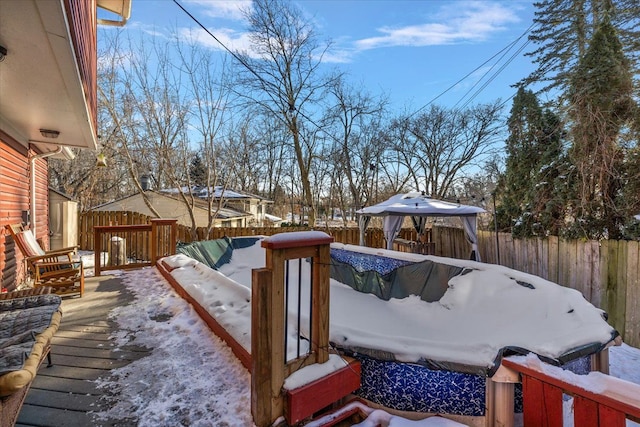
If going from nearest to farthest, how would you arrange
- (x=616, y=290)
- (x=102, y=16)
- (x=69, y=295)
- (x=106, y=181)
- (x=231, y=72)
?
1. (x=69, y=295)
2. (x=616, y=290)
3. (x=102, y=16)
4. (x=231, y=72)
5. (x=106, y=181)

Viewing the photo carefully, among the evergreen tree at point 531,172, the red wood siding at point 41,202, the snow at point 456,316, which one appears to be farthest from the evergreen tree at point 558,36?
the red wood siding at point 41,202

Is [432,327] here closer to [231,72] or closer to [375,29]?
[231,72]

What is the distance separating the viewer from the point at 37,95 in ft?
9.64

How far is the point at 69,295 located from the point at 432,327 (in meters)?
4.41

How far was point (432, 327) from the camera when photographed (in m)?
3.49

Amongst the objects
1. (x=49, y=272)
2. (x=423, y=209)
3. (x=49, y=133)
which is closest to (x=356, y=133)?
(x=423, y=209)

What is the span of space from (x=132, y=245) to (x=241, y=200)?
7.09m

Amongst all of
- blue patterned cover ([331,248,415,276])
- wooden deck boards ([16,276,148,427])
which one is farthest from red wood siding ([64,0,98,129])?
blue patterned cover ([331,248,415,276])

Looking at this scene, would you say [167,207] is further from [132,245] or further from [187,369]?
[187,369]

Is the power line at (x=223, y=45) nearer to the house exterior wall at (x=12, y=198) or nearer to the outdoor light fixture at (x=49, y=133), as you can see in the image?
the outdoor light fixture at (x=49, y=133)

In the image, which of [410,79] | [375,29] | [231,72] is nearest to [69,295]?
[231,72]

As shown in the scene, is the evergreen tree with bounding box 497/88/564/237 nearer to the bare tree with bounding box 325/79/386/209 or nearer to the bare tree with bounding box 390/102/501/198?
the bare tree with bounding box 325/79/386/209

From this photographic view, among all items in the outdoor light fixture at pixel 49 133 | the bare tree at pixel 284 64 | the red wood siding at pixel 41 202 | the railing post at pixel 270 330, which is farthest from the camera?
Answer: the bare tree at pixel 284 64

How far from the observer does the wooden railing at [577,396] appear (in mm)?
1306
